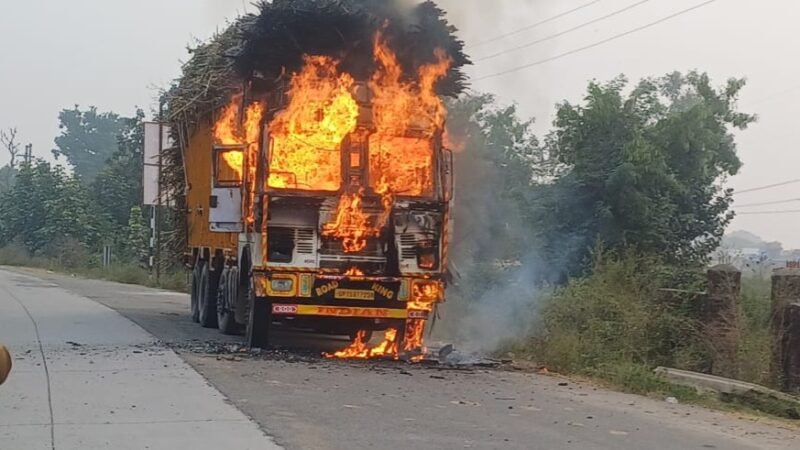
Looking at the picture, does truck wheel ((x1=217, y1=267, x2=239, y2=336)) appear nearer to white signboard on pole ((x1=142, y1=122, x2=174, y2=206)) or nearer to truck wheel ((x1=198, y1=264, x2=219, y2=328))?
truck wheel ((x1=198, y1=264, x2=219, y2=328))

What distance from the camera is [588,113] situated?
75.5 feet

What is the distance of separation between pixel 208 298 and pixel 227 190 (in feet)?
13.9

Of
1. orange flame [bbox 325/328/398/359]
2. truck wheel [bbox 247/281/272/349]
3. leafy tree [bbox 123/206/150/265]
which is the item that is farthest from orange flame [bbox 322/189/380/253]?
leafy tree [bbox 123/206/150/265]

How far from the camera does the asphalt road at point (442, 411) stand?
330 inches

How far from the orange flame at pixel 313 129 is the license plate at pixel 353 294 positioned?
50.5 inches

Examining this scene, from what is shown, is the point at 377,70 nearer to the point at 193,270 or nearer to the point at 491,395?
the point at 491,395

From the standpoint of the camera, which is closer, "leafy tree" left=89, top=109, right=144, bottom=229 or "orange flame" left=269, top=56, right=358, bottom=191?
"orange flame" left=269, top=56, right=358, bottom=191

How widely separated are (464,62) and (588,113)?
9.64 meters

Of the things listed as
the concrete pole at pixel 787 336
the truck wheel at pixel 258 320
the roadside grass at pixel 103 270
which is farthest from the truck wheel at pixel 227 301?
the roadside grass at pixel 103 270

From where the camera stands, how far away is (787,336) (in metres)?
12.8

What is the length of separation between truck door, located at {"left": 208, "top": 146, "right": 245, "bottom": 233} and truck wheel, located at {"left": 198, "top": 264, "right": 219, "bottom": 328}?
311cm

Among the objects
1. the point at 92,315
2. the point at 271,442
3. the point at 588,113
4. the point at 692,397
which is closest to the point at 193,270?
the point at 92,315

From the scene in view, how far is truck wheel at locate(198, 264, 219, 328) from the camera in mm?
18109

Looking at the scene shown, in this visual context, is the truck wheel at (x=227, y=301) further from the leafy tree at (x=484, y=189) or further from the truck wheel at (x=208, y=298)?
the leafy tree at (x=484, y=189)
